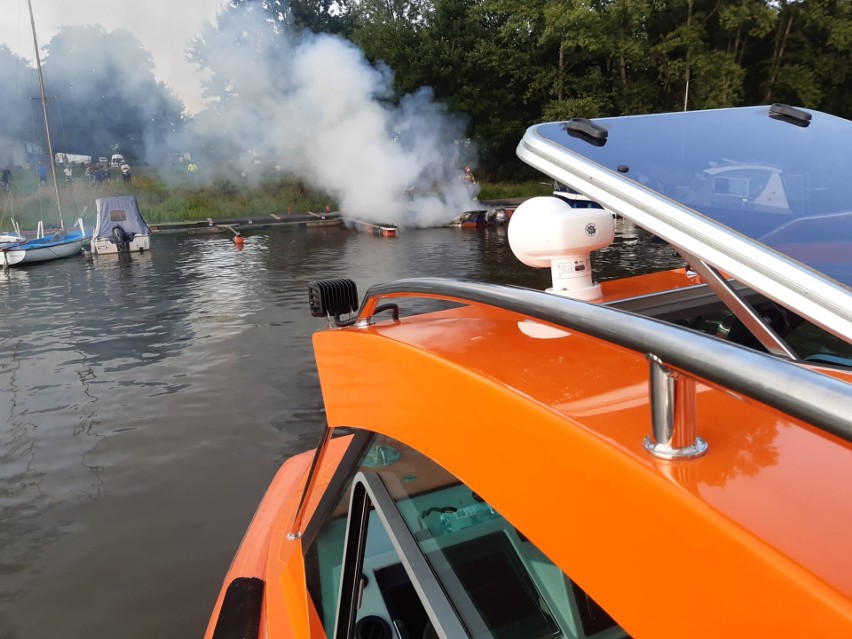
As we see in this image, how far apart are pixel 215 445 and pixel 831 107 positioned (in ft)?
154

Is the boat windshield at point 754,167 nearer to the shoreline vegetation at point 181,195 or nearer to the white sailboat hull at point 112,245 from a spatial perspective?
the white sailboat hull at point 112,245

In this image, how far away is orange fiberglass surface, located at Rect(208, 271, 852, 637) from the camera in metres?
0.68

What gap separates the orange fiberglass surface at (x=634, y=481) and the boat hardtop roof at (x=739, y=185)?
0.98 feet

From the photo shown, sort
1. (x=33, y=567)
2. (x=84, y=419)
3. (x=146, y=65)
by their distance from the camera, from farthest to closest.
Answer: (x=146, y=65), (x=84, y=419), (x=33, y=567)

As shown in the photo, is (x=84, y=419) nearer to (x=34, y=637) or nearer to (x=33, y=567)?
(x=33, y=567)

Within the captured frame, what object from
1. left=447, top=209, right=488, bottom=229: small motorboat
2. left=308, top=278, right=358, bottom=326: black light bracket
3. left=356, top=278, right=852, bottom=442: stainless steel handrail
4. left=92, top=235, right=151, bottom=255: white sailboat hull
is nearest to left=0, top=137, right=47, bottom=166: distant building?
left=92, top=235, right=151, bottom=255: white sailboat hull

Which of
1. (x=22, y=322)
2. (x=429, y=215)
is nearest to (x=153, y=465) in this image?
(x=22, y=322)

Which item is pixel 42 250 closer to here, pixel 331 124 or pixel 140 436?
pixel 331 124

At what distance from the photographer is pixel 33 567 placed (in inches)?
181

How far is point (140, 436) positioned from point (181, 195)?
29952 mm

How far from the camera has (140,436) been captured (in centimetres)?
671

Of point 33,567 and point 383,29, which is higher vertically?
point 383,29

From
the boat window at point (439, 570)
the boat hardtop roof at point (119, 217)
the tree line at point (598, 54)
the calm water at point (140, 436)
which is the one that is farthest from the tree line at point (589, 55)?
the boat window at point (439, 570)

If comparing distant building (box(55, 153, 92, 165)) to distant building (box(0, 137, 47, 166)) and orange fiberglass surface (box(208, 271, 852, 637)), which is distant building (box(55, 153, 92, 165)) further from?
orange fiberglass surface (box(208, 271, 852, 637))
